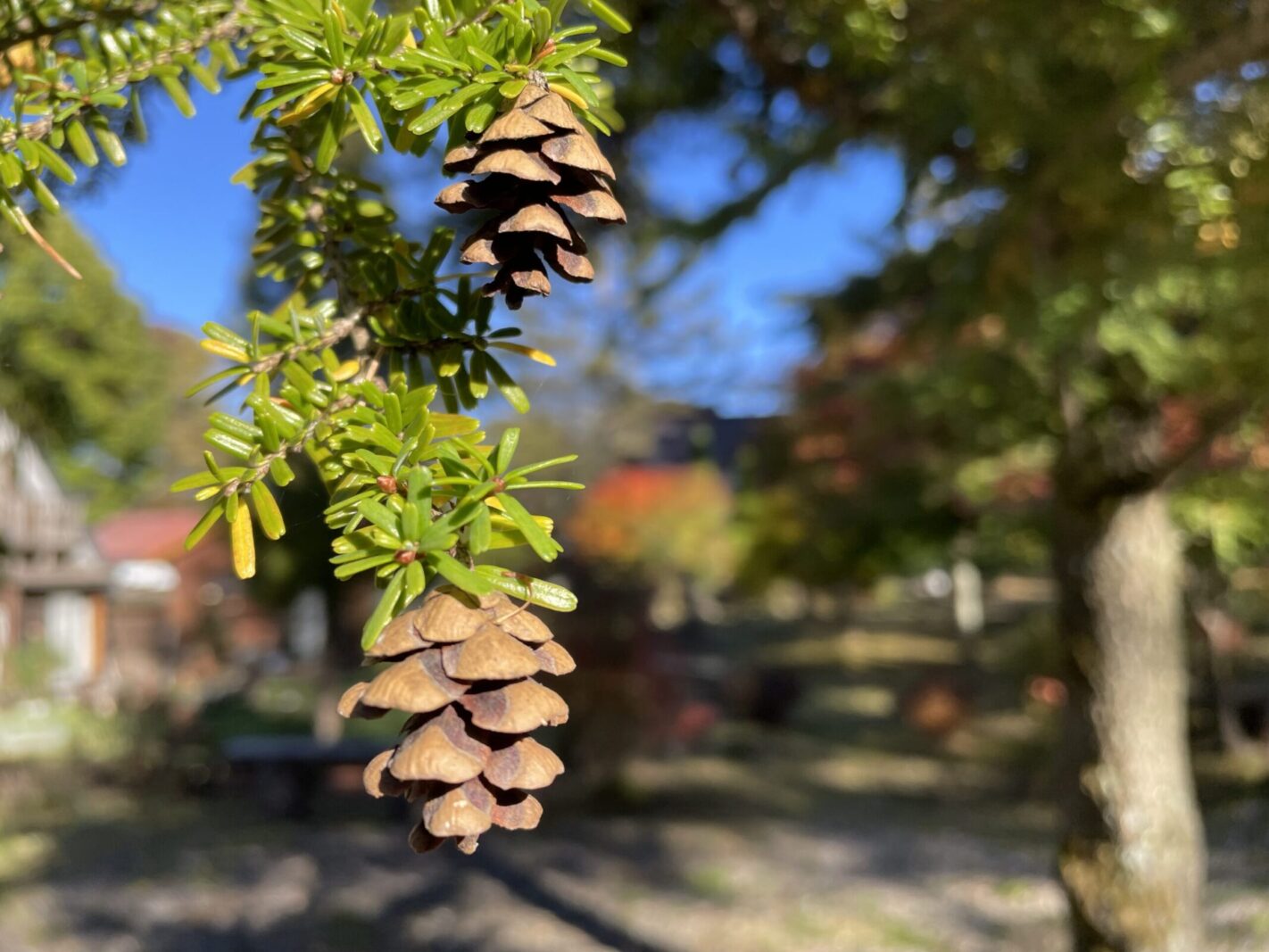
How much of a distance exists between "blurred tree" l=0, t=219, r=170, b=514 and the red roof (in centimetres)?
462

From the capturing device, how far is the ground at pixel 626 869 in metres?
5.45

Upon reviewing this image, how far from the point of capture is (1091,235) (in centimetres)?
297

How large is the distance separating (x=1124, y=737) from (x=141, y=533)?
2387 cm

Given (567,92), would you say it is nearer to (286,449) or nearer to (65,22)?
(286,449)

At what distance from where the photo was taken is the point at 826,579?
1369 cm

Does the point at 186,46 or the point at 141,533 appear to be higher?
the point at 141,533

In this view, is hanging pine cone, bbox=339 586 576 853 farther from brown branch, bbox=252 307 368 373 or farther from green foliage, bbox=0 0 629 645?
brown branch, bbox=252 307 368 373

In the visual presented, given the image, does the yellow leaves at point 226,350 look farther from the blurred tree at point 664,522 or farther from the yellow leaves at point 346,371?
the blurred tree at point 664,522

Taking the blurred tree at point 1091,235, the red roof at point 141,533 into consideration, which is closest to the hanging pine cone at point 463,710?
the blurred tree at point 1091,235

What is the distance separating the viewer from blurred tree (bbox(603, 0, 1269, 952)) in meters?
2.22

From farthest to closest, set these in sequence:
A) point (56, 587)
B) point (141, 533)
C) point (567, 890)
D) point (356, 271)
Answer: point (141, 533), point (56, 587), point (567, 890), point (356, 271)

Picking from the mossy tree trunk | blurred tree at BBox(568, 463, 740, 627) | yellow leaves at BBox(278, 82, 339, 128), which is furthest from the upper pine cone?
blurred tree at BBox(568, 463, 740, 627)

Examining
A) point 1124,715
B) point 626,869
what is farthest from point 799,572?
point 1124,715

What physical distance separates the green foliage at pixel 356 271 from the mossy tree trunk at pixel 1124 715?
3.33 metres
